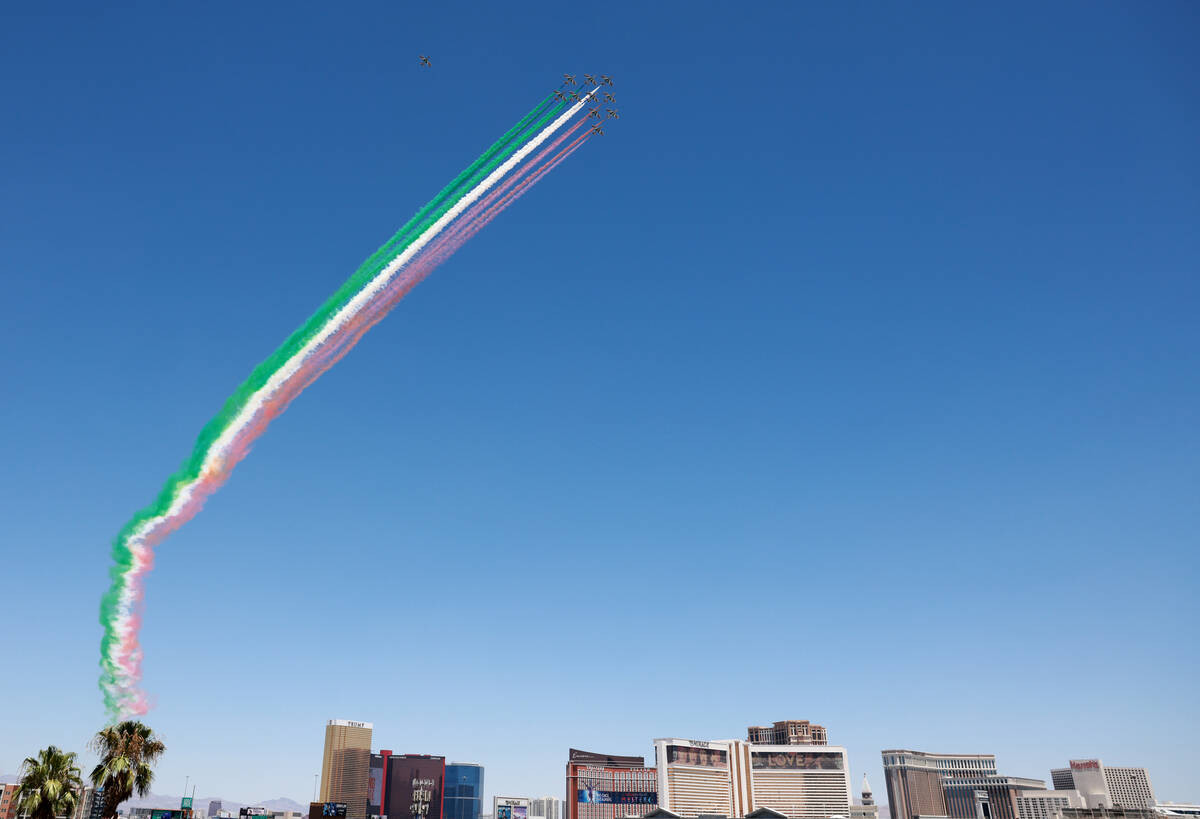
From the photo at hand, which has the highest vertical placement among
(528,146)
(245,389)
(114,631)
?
(528,146)

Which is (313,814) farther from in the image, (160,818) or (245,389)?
(245,389)

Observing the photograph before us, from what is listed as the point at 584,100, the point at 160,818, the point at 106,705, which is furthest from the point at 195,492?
the point at 160,818

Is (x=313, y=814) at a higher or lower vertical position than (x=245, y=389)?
lower

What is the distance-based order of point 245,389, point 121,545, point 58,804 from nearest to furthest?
point 58,804 → point 121,545 → point 245,389

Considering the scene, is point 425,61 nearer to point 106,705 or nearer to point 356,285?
point 356,285

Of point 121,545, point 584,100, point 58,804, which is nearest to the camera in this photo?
point 58,804

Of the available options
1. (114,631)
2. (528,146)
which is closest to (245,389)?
(114,631)

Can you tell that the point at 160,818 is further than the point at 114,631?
Yes
